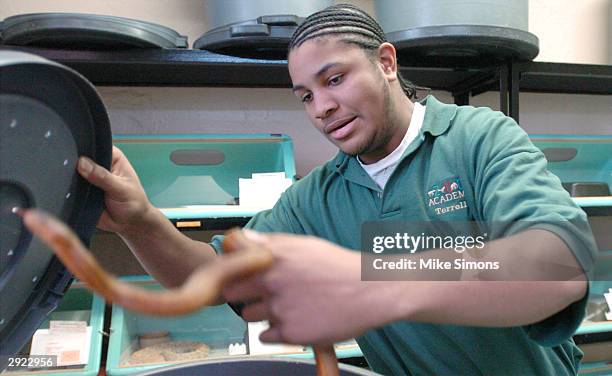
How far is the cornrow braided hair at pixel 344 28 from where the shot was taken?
2.95 ft

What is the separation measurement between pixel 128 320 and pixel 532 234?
115cm

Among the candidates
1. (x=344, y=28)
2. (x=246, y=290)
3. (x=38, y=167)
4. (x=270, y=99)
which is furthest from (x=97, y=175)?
(x=270, y=99)

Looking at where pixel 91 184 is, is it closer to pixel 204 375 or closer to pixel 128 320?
pixel 204 375

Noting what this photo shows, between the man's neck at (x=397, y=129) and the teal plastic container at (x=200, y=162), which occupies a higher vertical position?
the teal plastic container at (x=200, y=162)

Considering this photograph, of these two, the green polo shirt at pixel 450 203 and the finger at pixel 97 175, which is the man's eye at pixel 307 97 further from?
the finger at pixel 97 175

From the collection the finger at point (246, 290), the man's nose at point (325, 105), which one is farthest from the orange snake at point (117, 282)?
the man's nose at point (325, 105)

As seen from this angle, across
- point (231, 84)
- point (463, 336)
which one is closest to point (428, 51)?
point (231, 84)

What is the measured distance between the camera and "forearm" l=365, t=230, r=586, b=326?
41 centimetres

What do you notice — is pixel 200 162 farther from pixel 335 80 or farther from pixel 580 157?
pixel 580 157

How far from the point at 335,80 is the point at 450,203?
0.28m

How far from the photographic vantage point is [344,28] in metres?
0.91

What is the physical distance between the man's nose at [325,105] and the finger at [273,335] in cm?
55

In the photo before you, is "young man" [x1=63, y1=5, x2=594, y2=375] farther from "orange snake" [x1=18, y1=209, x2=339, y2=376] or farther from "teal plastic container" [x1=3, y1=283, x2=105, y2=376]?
"teal plastic container" [x1=3, y1=283, x2=105, y2=376]

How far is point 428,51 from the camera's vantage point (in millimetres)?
1383
